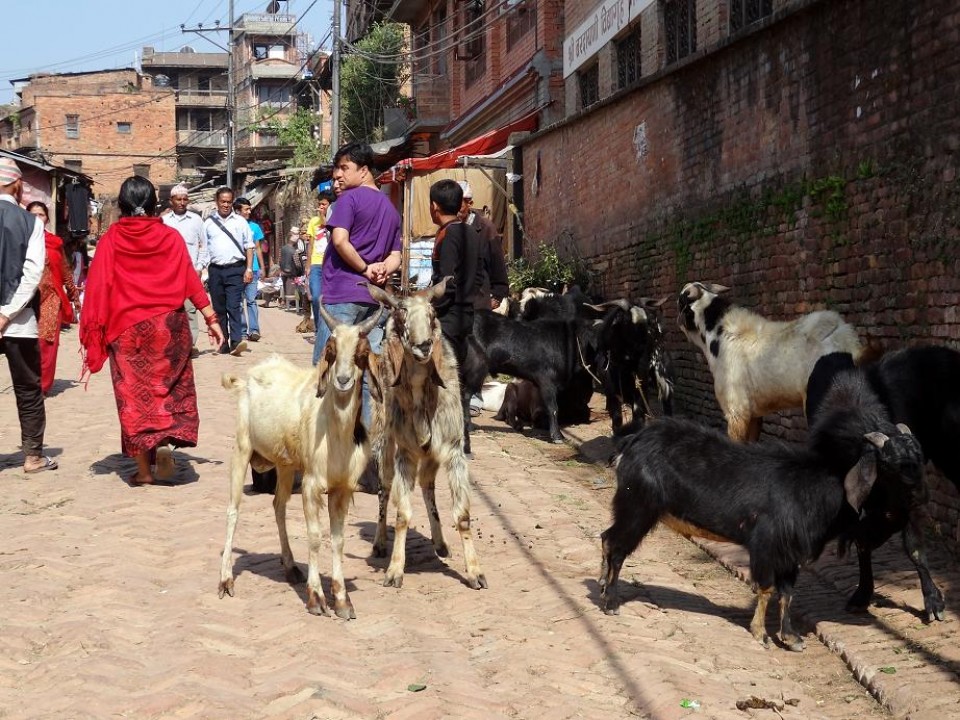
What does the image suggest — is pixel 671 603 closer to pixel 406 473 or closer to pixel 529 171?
pixel 406 473

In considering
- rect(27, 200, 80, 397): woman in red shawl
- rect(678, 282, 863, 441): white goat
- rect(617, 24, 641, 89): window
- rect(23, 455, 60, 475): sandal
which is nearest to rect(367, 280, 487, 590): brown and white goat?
rect(678, 282, 863, 441): white goat

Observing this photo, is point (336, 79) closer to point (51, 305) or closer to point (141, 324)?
point (51, 305)

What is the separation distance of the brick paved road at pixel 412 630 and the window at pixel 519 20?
55.0 ft

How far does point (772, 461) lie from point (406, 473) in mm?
2047

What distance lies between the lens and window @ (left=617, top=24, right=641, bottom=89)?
1862 cm

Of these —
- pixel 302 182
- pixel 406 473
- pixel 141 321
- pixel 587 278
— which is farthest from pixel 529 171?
pixel 302 182

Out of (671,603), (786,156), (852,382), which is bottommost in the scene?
(671,603)

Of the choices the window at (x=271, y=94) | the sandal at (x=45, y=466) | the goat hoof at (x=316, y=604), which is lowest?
the goat hoof at (x=316, y=604)

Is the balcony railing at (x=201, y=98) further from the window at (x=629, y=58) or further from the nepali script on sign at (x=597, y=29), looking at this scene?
the window at (x=629, y=58)

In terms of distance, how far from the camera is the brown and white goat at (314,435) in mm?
5855

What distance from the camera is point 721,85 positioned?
1172cm

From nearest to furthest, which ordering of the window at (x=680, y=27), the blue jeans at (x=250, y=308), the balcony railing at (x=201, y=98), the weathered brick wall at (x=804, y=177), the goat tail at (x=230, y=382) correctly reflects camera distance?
1. the goat tail at (x=230, y=382)
2. the weathered brick wall at (x=804, y=177)
3. the window at (x=680, y=27)
4. the blue jeans at (x=250, y=308)
5. the balcony railing at (x=201, y=98)

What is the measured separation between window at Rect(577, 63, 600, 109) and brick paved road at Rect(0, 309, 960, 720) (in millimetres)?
13178

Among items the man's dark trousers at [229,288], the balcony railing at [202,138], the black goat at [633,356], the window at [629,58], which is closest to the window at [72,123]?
the balcony railing at [202,138]
